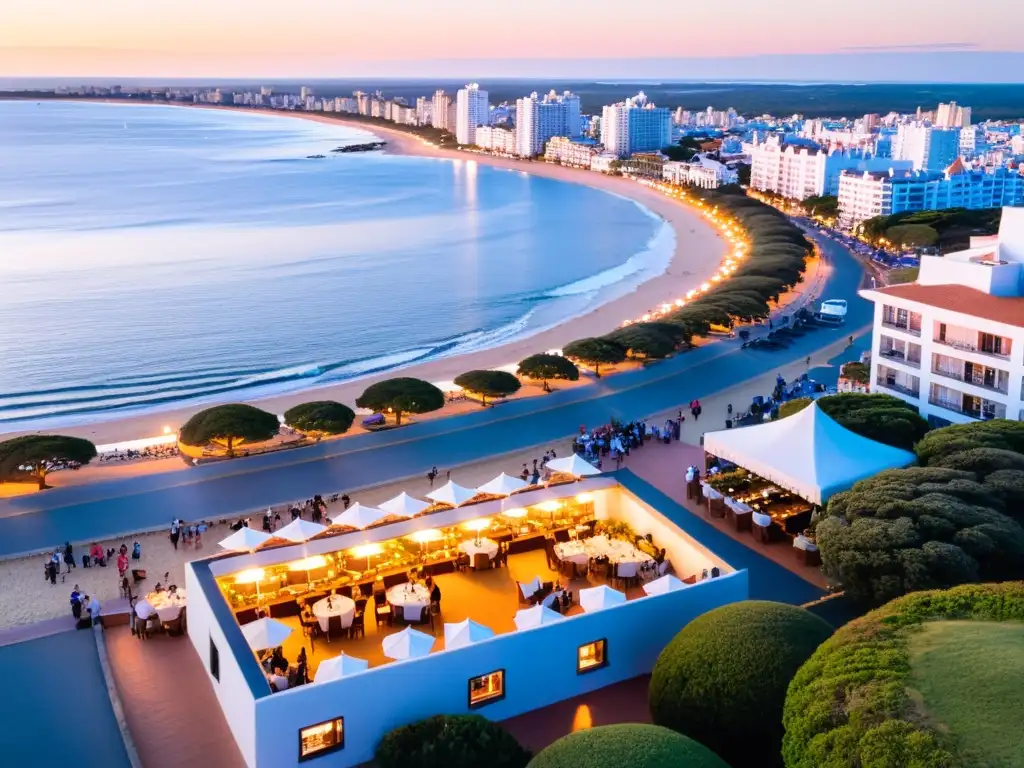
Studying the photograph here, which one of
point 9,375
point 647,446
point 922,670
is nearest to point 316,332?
point 9,375

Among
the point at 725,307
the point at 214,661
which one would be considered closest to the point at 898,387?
the point at 725,307

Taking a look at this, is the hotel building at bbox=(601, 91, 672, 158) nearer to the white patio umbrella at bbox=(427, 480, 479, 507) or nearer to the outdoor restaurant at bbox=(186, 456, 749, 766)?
the white patio umbrella at bbox=(427, 480, 479, 507)

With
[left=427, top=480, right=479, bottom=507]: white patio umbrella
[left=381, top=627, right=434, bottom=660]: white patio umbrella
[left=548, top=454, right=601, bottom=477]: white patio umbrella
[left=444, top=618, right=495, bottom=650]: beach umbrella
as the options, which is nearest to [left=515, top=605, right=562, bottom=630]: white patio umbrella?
[left=444, top=618, right=495, bottom=650]: beach umbrella

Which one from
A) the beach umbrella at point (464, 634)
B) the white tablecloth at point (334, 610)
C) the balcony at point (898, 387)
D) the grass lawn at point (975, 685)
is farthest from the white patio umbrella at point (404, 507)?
the balcony at point (898, 387)

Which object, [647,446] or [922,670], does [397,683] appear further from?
[647,446]

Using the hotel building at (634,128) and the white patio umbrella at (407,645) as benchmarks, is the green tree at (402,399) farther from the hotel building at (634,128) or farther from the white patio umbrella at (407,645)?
the hotel building at (634,128)
